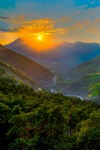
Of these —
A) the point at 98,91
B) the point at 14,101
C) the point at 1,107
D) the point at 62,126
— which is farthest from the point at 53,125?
the point at 98,91

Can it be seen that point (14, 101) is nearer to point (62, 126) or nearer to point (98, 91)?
point (62, 126)

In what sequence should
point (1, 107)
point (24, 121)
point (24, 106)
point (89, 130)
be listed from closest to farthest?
1. point (89, 130)
2. point (24, 121)
3. point (1, 107)
4. point (24, 106)

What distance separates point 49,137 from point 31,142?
9.60 ft

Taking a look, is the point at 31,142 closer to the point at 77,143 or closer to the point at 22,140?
the point at 22,140

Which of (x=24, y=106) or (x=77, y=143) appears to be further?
(x=24, y=106)

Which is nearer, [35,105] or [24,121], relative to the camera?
[24,121]

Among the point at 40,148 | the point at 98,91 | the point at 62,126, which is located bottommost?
the point at 40,148

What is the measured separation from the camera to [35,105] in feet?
191

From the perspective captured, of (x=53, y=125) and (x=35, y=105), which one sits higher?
(x=35, y=105)

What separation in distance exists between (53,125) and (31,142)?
4133mm

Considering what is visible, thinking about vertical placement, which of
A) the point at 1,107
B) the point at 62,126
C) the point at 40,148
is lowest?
the point at 40,148

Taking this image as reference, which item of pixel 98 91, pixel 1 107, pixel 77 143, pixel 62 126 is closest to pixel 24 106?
pixel 1 107

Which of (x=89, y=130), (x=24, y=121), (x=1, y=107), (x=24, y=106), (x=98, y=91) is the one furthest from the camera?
(x=98, y=91)

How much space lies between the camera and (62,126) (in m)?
43.0
